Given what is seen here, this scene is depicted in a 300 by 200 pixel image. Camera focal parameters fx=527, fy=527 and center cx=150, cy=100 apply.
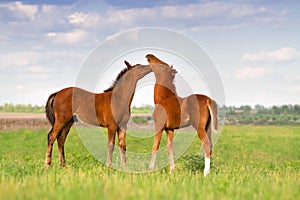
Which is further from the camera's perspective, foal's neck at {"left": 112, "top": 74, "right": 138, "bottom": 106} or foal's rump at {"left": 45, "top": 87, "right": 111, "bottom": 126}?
foal's rump at {"left": 45, "top": 87, "right": 111, "bottom": 126}

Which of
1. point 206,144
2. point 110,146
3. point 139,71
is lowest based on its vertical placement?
point 110,146

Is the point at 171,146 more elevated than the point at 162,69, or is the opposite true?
the point at 162,69

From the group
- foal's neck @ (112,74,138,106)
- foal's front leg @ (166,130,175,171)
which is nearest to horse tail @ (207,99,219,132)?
foal's front leg @ (166,130,175,171)

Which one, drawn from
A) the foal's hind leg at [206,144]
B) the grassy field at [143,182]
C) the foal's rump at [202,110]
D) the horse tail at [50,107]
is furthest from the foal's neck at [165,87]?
the horse tail at [50,107]

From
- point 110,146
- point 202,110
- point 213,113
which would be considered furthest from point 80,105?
point 213,113

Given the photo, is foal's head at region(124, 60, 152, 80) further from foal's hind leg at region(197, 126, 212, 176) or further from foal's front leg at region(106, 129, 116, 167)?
foal's hind leg at region(197, 126, 212, 176)

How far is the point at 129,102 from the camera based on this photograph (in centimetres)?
1453

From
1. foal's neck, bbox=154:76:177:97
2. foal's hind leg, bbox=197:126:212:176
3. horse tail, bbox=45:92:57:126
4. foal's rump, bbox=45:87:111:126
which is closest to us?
foal's hind leg, bbox=197:126:212:176

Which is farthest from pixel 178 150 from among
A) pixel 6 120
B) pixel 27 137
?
pixel 6 120

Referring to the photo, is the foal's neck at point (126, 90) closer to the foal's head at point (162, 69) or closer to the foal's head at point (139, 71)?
the foal's head at point (139, 71)

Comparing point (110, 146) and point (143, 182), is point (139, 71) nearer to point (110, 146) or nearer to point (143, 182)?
point (110, 146)

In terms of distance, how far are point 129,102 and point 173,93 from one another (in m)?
1.30

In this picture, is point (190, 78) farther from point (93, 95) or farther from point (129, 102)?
point (93, 95)

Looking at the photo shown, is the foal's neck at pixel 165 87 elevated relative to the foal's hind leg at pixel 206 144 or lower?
elevated
